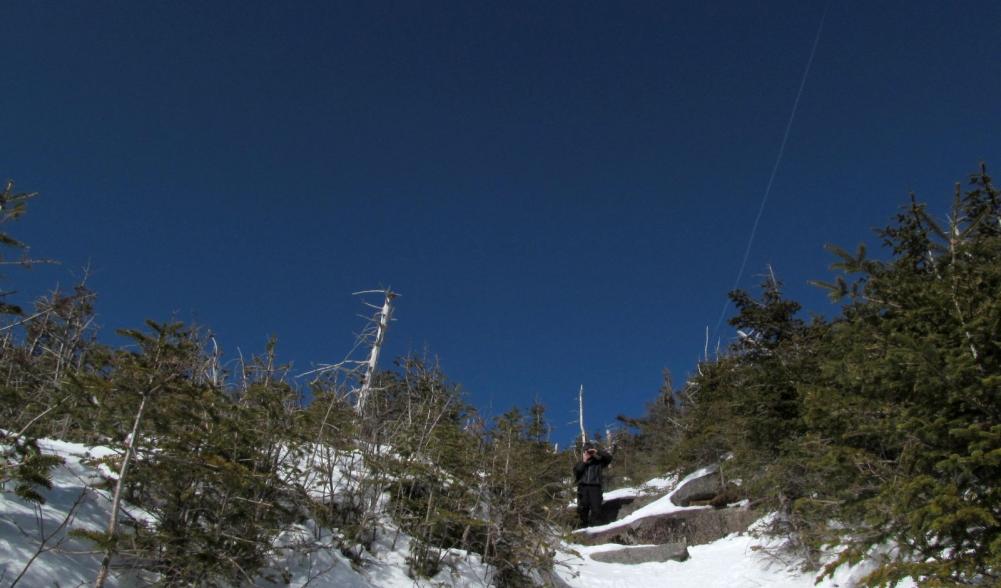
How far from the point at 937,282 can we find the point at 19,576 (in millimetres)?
7622

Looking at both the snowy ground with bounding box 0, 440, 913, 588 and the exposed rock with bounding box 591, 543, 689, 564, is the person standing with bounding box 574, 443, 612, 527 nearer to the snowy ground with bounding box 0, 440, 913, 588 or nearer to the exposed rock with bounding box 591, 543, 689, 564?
the exposed rock with bounding box 591, 543, 689, 564

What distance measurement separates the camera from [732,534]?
12.5 m

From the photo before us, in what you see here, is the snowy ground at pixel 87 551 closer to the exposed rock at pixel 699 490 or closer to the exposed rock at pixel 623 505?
the exposed rock at pixel 699 490

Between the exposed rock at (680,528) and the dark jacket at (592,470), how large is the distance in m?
1.34

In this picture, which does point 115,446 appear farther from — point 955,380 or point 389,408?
point 955,380

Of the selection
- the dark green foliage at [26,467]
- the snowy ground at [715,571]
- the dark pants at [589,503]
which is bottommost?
the snowy ground at [715,571]

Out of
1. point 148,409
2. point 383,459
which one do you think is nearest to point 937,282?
point 383,459

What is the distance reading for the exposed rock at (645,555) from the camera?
444 inches

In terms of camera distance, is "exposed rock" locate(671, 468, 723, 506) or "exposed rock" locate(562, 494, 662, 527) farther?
"exposed rock" locate(562, 494, 662, 527)

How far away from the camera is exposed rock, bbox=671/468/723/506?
1523cm

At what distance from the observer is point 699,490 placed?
1538 cm

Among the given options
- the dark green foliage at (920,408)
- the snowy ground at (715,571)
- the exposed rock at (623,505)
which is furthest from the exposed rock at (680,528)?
the dark green foliage at (920,408)

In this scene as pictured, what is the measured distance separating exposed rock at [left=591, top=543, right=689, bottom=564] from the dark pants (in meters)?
4.19

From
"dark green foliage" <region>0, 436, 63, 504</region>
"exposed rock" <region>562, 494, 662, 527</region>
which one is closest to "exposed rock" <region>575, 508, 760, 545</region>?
"exposed rock" <region>562, 494, 662, 527</region>
